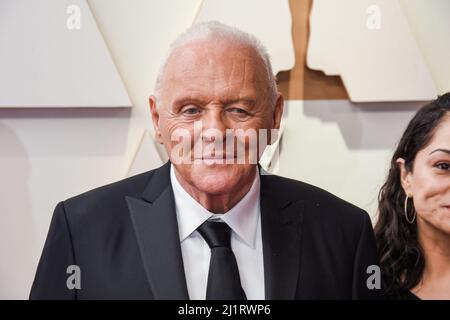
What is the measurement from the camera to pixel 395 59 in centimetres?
153

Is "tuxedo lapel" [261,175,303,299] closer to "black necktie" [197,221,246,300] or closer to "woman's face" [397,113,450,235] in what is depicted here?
"black necktie" [197,221,246,300]

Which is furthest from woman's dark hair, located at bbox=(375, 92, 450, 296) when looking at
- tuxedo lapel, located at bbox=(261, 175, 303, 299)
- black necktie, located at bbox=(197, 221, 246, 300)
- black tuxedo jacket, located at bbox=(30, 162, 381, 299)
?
black necktie, located at bbox=(197, 221, 246, 300)

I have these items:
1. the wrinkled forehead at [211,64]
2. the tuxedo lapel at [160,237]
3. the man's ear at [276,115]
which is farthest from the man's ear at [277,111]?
the tuxedo lapel at [160,237]

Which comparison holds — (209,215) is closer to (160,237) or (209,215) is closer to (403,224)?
(160,237)

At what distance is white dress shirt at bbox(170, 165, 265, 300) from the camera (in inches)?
44.6

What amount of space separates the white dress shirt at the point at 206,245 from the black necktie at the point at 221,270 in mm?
15

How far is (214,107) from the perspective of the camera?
1.09m

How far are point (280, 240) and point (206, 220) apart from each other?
0.17 meters

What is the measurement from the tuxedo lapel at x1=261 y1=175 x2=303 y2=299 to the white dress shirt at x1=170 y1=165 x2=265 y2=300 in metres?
0.03

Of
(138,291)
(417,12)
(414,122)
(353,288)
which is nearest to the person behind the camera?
(138,291)

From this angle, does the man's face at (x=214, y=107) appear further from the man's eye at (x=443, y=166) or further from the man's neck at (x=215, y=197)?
the man's eye at (x=443, y=166)
